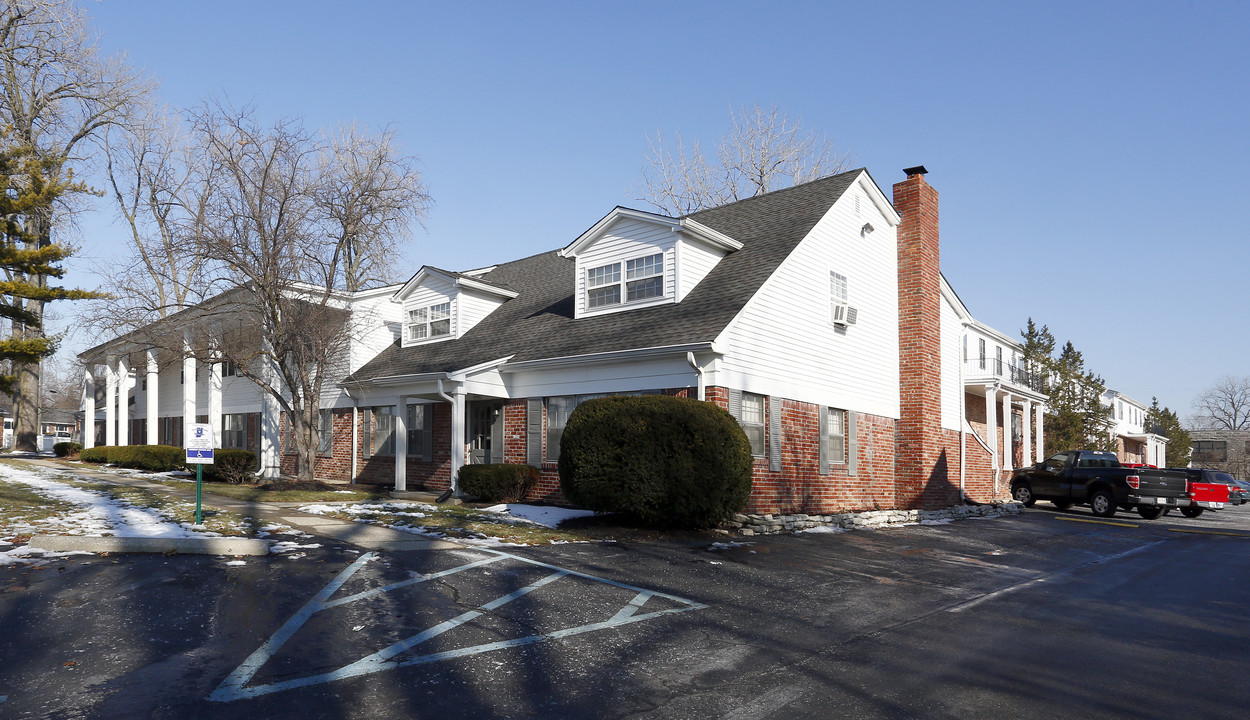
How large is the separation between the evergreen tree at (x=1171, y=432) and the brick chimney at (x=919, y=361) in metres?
58.0

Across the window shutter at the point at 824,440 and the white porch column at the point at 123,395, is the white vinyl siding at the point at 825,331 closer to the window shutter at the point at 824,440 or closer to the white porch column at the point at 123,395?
the window shutter at the point at 824,440

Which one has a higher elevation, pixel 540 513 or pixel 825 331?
pixel 825 331

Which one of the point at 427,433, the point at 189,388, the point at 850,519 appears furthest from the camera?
the point at 189,388

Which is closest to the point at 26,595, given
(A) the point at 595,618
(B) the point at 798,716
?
(A) the point at 595,618

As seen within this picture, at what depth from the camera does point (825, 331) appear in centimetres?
1950

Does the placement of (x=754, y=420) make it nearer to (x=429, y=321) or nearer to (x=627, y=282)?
(x=627, y=282)

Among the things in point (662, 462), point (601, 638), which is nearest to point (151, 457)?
point (662, 462)

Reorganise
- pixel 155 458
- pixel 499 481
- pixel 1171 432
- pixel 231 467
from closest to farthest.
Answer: pixel 499 481, pixel 231 467, pixel 155 458, pixel 1171 432

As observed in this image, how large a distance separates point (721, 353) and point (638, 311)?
→ 3.68 metres

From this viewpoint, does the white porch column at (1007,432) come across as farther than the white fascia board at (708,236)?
Yes

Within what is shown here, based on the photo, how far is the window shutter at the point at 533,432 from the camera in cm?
1847

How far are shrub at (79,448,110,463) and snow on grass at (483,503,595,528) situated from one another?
21.9 metres

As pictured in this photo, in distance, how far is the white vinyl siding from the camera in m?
16.7

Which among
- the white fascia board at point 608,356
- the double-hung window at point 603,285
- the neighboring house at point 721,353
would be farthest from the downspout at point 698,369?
the double-hung window at point 603,285
